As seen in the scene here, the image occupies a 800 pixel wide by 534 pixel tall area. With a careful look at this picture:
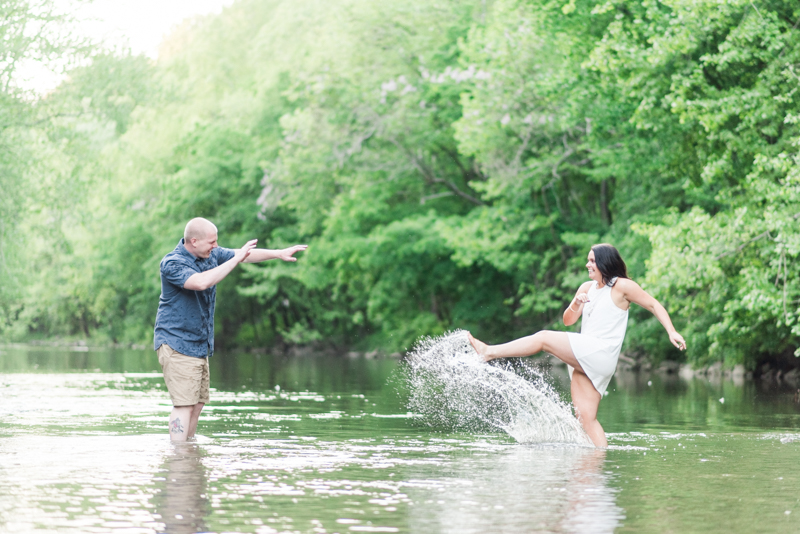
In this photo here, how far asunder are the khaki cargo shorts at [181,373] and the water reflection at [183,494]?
518mm

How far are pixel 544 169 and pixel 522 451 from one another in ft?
84.3

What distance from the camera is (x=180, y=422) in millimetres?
10031

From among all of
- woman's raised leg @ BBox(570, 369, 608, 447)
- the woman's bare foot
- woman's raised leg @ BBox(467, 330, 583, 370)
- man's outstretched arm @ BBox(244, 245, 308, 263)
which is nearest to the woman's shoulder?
woman's raised leg @ BBox(467, 330, 583, 370)

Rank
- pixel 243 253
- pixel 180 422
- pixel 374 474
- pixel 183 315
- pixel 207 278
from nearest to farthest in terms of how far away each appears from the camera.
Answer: pixel 374 474, pixel 207 278, pixel 243 253, pixel 183 315, pixel 180 422

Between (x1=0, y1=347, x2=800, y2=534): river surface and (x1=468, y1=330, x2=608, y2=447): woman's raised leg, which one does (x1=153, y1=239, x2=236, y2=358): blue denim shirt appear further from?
(x1=468, y1=330, x2=608, y2=447): woman's raised leg

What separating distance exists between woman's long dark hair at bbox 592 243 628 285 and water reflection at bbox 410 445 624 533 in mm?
1625

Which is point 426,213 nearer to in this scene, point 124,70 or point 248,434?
point 124,70

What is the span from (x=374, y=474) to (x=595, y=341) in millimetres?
2737

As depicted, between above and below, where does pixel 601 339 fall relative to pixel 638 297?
below

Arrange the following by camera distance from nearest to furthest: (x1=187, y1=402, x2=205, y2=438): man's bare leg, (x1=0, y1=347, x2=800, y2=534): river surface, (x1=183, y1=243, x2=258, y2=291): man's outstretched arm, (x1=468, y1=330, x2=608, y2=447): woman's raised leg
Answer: (x1=0, y1=347, x2=800, y2=534): river surface → (x1=183, y1=243, x2=258, y2=291): man's outstretched arm → (x1=187, y1=402, x2=205, y2=438): man's bare leg → (x1=468, y1=330, x2=608, y2=447): woman's raised leg

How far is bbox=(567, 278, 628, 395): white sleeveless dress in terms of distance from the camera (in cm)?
1015

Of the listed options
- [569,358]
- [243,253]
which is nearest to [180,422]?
[243,253]

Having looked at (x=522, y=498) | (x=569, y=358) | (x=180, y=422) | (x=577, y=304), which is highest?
(x=577, y=304)

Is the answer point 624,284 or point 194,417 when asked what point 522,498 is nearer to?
point 624,284
